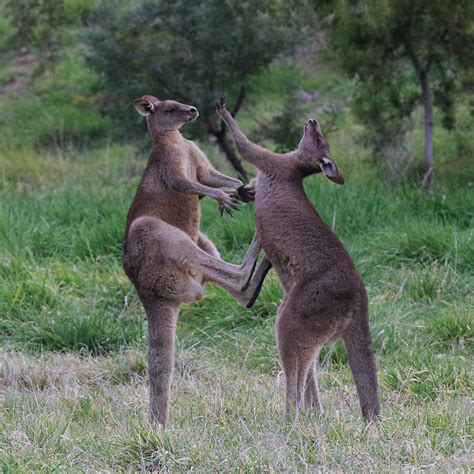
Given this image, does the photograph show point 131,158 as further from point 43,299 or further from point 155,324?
point 155,324

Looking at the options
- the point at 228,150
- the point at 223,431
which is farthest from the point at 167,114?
the point at 228,150

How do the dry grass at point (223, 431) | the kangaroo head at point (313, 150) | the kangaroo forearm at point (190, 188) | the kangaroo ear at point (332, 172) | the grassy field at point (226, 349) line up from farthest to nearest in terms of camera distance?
the kangaroo forearm at point (190, 188) → the kangaroo head at point (313, 150) → the kangaroo ear at point (332, 172) → the grassy field at point (226, 349) → the dry grass at point (223, 431)

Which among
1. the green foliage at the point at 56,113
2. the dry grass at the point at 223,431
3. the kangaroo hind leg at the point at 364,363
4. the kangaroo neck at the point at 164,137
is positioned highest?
the kangaroo neck at the point at 164,137

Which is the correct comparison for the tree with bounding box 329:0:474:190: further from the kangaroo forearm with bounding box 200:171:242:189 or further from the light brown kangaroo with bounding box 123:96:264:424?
the light brown kangaroo with bounding box 123:96:264:424

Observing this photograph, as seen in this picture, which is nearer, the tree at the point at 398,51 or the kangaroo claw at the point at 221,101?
the kangaroo claw at the point at 221,101

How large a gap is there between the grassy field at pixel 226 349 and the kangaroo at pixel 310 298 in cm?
20

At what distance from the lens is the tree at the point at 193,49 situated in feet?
37.7

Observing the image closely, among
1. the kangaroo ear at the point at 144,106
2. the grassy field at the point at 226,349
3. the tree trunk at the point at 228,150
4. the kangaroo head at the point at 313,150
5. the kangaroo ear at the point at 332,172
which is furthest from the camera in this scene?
the tree trunk at the point at 228,150

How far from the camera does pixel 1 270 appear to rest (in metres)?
8.12

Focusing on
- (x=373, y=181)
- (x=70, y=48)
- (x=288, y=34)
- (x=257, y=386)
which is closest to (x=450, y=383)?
(x=257, y=386)


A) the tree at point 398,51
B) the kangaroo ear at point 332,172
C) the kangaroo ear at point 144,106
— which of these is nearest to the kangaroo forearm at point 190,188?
the kangaroo ear at point 144,106

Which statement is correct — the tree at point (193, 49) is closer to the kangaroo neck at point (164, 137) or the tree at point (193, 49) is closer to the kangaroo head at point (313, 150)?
the kangaroo neck at point (164, 137)

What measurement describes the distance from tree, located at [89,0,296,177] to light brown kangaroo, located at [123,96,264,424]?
6258 mm

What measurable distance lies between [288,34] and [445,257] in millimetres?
4565
